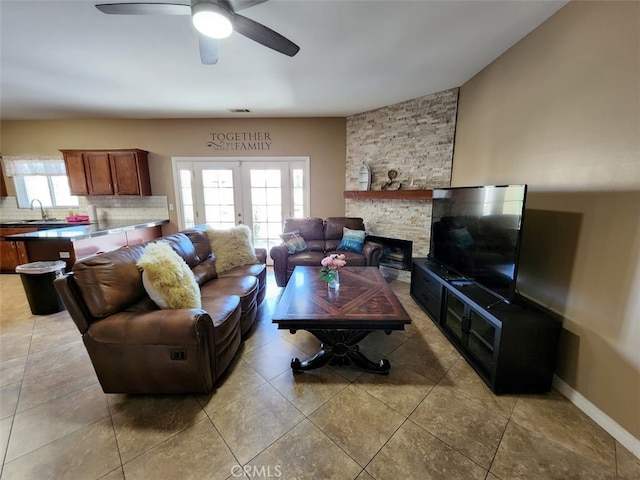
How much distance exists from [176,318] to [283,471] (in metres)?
1.03

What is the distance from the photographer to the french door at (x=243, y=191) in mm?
4520

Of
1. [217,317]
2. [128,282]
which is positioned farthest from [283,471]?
[128,282]

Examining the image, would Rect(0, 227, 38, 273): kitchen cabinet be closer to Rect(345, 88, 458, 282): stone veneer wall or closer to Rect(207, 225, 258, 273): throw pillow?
Rect(207, 225, 258, 273): throw pillow

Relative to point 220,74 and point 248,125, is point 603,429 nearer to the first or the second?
point 220,74

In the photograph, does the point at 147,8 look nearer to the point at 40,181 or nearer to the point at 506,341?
the point at 506,341

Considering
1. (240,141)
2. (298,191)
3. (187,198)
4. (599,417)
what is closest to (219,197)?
(187,198)

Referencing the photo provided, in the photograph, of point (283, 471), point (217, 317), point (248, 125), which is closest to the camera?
point (283, 471)

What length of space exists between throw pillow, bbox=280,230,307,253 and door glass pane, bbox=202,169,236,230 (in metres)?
1.32

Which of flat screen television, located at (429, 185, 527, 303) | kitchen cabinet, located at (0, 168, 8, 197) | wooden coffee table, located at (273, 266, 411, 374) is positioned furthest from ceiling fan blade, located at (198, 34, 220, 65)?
kitchen cabinet, located at (0, 168, 8, 197)

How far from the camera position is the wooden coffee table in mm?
1737

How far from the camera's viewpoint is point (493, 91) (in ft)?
8.33

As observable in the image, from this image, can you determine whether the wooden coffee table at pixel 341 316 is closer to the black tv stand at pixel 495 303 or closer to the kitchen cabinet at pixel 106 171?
the black tv stand at pixel 495 303

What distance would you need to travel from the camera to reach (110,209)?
4668 millimetres
